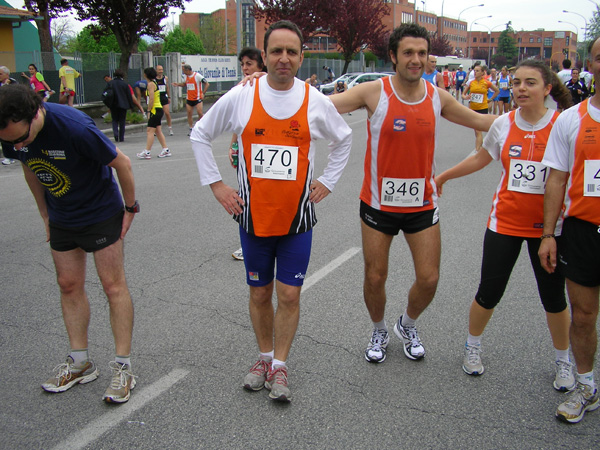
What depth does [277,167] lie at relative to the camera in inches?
118

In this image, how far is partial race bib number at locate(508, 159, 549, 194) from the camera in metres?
3.19

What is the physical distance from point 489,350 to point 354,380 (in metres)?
1.02

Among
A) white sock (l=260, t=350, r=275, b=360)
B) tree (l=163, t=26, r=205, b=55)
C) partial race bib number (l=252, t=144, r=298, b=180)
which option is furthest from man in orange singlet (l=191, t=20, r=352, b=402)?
tree (l=163, t=26, r=205, b=55)

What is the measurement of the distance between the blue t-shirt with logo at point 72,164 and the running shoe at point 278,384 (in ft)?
4.39

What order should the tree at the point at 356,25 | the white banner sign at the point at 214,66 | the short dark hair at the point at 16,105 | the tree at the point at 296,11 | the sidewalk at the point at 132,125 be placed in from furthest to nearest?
the tree at the point at 356,25 → the tree at the point at 296,11 → the white banner sign at the point at 214,66 → the sidewalk at the point at 132,125 → the short dark hair at the point at 16,105

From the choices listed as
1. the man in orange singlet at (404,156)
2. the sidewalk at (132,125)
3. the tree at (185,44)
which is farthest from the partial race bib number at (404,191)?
the tree at (185,44)

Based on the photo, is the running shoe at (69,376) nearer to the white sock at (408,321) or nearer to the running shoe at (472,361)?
the white sock at (408,321)

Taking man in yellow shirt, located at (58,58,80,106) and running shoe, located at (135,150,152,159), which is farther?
man in yellow shirt, located at (58,58,80,106)

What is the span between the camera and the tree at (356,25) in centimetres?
4166

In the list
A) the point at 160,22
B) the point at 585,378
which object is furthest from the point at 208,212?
the point at 160,22

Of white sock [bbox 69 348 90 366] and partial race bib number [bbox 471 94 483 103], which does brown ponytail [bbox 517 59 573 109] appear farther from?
partial race bib number [bbox 471 94 483 103]

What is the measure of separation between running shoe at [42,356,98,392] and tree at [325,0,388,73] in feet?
132

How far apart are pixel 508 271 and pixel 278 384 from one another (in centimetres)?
153

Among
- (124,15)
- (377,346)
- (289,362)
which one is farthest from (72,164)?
(124,15)
